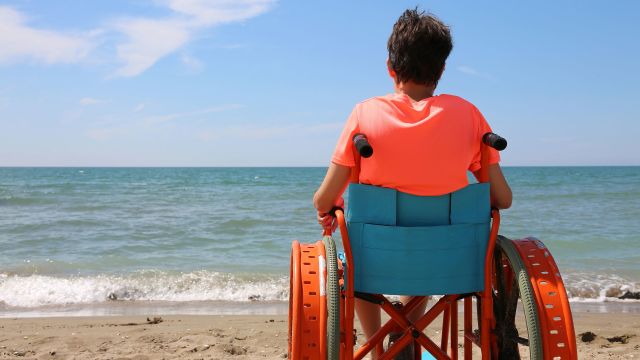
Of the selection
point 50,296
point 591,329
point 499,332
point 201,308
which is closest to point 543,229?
point 591,329

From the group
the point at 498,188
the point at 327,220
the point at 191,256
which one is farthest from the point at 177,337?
the point at 191,256

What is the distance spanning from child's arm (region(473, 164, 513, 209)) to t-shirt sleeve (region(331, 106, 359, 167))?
19.8 inches

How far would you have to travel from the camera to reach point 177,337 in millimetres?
4492

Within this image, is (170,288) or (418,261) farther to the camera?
(170,288)

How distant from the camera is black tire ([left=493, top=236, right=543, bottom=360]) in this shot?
1895mm

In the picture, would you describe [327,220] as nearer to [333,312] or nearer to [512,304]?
[333,312]

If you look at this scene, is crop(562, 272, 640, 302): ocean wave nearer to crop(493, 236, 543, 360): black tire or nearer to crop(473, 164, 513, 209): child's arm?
crop(493, 236, 543, 360): black tire

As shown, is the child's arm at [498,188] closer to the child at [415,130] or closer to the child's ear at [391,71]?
the child at [415,130]

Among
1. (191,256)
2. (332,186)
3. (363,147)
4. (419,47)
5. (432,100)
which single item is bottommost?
(191,256)

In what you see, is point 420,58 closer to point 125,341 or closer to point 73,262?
point 125,341

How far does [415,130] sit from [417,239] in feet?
1.20

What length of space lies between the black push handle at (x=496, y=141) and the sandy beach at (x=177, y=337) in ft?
8.42

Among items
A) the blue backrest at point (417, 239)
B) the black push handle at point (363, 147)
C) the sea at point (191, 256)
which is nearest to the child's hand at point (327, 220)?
the blue backrest at point (417, 239)

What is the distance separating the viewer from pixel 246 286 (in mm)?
6531
